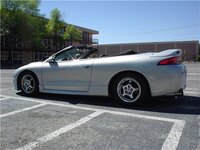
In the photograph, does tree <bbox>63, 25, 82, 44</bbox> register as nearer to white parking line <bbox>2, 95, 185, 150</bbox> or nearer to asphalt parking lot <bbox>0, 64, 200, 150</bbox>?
asphalt parking lot <bbox>0, 64, 200, 150</bbox>

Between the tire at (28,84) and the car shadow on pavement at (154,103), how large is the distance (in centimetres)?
20

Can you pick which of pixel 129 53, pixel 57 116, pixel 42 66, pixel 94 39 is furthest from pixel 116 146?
pixel 94 39

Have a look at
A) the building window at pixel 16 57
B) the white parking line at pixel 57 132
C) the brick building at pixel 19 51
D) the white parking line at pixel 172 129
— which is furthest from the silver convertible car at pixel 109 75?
the building window at pixel 16 57

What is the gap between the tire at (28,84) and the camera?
655 centimetres

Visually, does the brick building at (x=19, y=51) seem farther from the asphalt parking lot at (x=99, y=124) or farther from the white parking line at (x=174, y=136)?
the white parking line at (x=174, y=136)

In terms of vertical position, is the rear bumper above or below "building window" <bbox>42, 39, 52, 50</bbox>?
below

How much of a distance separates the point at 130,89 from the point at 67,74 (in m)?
1.59

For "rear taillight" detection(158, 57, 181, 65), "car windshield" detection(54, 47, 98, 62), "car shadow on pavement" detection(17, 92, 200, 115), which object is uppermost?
"car windshield" detection(54, 47, 98, 62)

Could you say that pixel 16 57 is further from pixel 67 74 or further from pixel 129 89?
pixel 129 89

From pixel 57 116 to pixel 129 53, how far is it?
226cm

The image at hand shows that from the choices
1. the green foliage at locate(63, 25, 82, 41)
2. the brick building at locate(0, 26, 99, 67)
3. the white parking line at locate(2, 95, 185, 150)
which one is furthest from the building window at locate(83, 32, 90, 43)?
the white parking line at locate(2, 95, 185, 150)

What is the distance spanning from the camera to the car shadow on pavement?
489cm

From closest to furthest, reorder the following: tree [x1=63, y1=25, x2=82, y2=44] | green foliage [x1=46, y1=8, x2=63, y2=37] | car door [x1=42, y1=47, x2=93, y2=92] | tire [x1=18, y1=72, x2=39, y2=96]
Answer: car door [x1=42, y1=47, x2=93, y2=92]
tire [x1=18, y1=72, x2=39, y2=96]
green foliage [x1=46, y1=8, x2=63, y2=37]
tree [x1=63, y1=25, x2=82, y2=44]

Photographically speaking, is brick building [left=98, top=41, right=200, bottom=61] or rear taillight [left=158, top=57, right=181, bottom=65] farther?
brick building [left=98, top=41, right=200, bottom=61]
